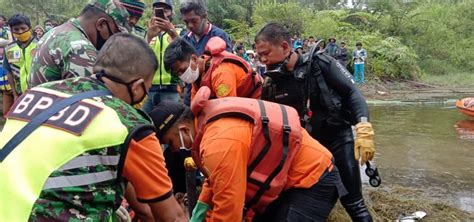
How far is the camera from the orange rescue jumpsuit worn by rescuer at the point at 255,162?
2.23 m

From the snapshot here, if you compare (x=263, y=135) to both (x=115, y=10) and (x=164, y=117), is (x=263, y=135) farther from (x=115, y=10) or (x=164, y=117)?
(x=115, y=10)

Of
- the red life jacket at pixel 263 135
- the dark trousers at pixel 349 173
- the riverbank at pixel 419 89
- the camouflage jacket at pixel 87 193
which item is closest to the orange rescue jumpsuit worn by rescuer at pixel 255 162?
the red life jacket at pixel 263 135

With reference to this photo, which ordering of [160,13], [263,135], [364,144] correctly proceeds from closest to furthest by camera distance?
[263,135], [364,144], [160,13]

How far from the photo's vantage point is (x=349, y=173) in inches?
137

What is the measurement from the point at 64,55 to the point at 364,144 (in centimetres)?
189

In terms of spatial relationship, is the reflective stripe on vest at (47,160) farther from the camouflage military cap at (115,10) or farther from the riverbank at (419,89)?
the riverbank at (419,89)

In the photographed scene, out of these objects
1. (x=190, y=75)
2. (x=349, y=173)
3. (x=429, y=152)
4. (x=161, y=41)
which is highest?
(x=161, y=41)

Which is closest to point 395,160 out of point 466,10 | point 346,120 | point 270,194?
point 346,120

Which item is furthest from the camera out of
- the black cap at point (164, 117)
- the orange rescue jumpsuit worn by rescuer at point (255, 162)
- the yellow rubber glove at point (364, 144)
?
the yellow rubber glove at point (364, 144)

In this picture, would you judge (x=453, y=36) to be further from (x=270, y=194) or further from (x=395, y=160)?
(x=270, y=194)

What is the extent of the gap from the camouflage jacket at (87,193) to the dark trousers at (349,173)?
209cm

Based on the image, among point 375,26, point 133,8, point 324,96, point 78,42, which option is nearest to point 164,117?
point 78,42

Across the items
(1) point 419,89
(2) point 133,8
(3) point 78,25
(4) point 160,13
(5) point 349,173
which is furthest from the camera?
(1) point 419,89

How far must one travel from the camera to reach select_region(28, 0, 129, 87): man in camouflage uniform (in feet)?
8.29
